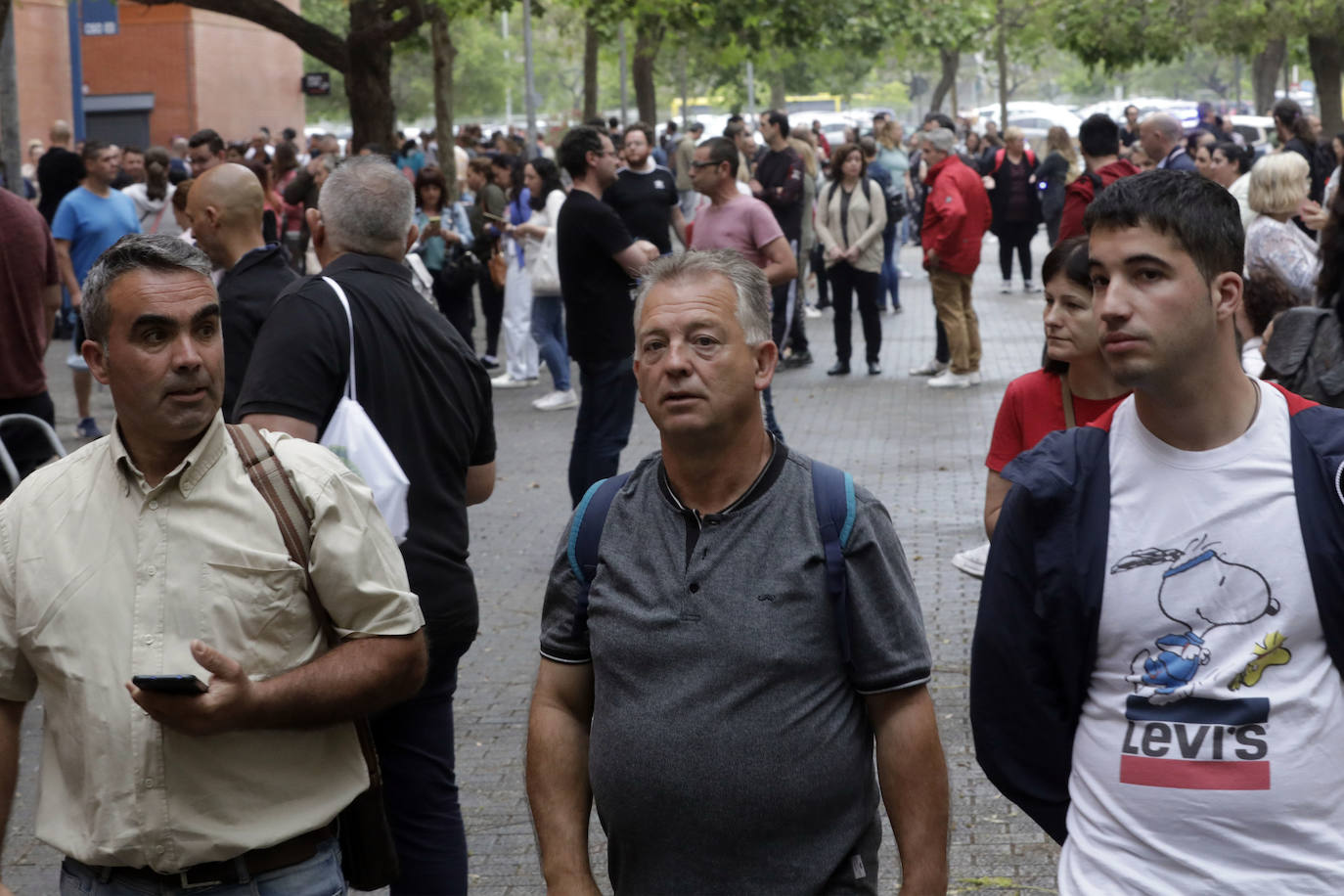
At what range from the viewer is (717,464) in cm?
288

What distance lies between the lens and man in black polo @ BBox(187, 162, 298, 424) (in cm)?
526

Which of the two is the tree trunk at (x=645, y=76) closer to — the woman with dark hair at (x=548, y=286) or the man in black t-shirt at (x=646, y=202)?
the woman with dark hair at (x=548, y=286)

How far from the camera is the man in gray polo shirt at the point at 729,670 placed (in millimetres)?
2754

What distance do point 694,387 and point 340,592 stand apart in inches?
28.1

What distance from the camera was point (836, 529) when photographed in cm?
280

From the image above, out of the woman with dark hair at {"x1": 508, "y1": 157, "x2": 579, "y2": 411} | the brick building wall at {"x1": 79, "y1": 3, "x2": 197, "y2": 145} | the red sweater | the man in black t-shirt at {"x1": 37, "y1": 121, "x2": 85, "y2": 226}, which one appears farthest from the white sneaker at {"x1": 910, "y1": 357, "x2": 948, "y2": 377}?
the brick building wall at {"x1": 79, "y1": 3, "x2": 197, "y2": 145}

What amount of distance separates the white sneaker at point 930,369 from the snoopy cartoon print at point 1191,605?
1321 centimetres

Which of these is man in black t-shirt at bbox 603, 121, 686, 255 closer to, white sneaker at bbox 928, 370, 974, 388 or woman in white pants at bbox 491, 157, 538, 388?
woman in white pants at bbox 491, 157, 538, 388

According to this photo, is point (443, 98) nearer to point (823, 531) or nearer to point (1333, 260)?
point (1333, 260)

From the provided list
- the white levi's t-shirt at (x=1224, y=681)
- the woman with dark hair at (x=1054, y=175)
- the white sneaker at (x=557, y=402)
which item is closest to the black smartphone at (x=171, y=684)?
the white levi's t-shirt at (x=1224, y=681)

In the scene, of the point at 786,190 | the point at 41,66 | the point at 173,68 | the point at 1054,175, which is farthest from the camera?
the point at 173,68

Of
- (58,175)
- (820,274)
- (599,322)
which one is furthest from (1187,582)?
(820,274)

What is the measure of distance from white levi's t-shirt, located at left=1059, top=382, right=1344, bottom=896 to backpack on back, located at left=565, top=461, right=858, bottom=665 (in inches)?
15.9

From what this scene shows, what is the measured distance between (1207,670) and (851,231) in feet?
43.2
